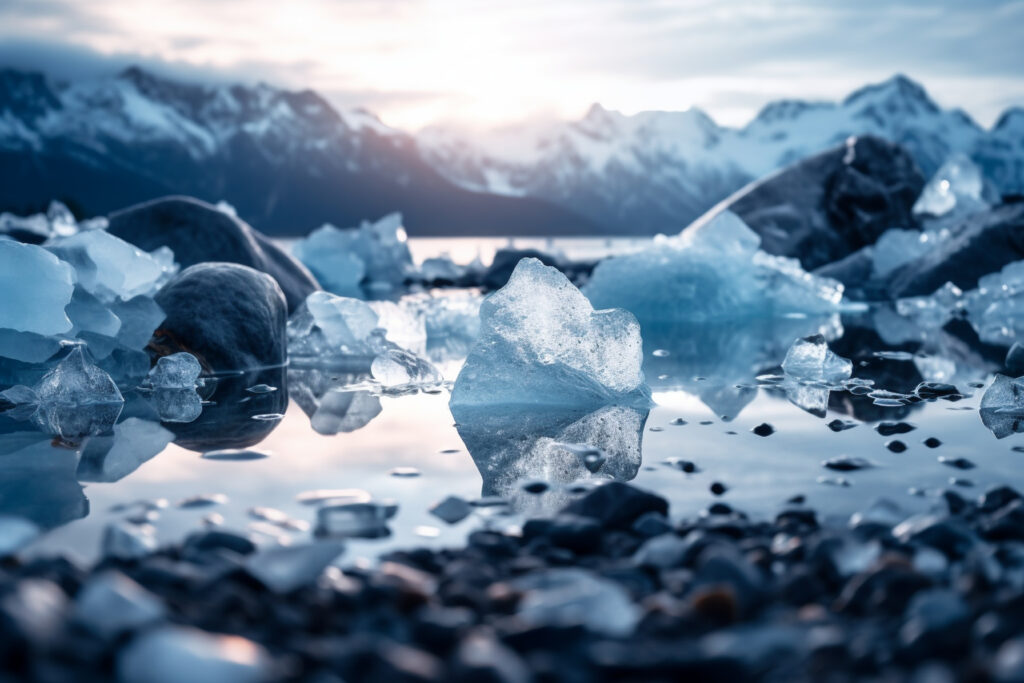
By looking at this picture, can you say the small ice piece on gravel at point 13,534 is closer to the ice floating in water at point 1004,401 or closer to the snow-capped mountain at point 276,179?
the ice floating in water at point 1004,401

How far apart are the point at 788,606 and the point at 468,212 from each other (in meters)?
133

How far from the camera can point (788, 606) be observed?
5.89 feet

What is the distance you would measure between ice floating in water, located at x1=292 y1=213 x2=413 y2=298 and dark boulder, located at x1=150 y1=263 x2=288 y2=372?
7635mm

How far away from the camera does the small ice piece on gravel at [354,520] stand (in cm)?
237

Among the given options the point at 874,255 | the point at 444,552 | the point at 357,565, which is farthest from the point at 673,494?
the point at 874,255

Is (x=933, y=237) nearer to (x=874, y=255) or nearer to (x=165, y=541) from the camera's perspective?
(x=874, y=255)

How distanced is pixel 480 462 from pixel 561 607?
1.64 metres

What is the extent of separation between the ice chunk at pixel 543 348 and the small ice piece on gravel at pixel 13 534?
2409 mm

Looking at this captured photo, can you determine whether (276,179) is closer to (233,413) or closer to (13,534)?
(233,413)

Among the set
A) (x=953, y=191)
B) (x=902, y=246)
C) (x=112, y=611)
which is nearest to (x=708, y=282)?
(x=902, y=246)

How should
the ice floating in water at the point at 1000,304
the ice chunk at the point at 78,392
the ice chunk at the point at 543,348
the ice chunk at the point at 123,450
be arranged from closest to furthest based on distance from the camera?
the ice chunk at the point at 123,450 → the ice chunk at the point at 78,392 → the ice chunk at the point at 543,348 → the ice floating in water at the point at 1000,304

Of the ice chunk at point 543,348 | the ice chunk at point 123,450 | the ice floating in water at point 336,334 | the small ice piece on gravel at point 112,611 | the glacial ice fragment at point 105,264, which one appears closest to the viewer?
the small ice piece on gravel at point 112,611

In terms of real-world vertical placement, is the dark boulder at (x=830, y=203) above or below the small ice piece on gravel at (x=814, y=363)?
above

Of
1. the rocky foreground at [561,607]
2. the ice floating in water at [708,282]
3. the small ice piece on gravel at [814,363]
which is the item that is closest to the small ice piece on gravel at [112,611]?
the rocky foreground at [561,607]
